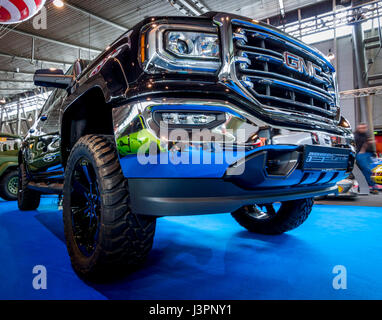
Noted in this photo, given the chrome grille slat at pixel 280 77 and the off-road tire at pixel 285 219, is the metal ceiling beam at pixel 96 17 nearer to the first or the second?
the off-road tire at pixel 285 219

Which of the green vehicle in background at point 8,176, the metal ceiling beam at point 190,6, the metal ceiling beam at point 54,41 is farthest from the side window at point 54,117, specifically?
the metal ceiling beam at point 54,41

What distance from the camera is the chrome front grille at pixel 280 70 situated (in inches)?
52.0

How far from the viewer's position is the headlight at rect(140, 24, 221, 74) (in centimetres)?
119

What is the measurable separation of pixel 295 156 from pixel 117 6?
11.2m

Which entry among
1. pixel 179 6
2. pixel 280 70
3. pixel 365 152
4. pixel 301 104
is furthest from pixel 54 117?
pixel 179 6

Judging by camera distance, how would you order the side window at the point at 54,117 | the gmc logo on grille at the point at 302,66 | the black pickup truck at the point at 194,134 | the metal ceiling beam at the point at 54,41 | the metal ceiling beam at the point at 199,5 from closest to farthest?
the black pickup truck at the point at 194,134, the gmc logo on grille at the point at 302,66, the side window at the point at 54,117, the metal ceiling beam at the point at 199,5, the metal ceiling beam at the point at 54,41

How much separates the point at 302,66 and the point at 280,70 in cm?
19

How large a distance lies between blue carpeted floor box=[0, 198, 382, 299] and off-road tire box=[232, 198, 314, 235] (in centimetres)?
10

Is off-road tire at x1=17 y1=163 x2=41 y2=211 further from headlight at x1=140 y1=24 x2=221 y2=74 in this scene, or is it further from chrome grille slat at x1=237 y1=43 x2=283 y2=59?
chrome grille slat at x1=237 y1=43 x2=283 y2=59

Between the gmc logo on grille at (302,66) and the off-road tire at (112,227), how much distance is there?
1.09 m

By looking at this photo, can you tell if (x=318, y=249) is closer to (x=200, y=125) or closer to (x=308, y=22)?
(x=200, y=125)

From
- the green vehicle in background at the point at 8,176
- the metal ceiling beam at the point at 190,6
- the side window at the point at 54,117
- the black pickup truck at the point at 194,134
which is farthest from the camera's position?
the metal ceiling beam at the point at 190,6

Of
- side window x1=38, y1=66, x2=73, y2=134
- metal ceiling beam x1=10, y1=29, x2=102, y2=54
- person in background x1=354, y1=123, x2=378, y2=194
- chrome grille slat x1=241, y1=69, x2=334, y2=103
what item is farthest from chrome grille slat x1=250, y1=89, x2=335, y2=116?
metal ceiling beam x1=10, y1=29, x2=102, y2=54
